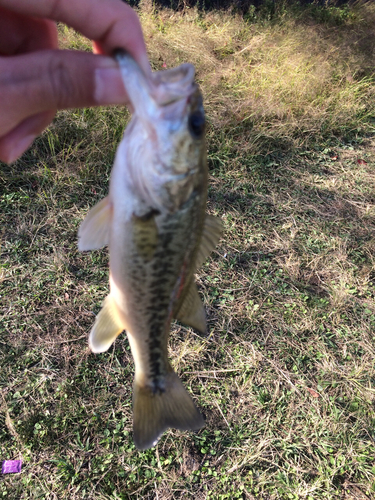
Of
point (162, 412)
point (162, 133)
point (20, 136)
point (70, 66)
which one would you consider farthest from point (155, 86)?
point (162, 412)

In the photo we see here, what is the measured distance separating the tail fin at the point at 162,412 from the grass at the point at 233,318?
1531mm

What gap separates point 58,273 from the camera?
3.80m

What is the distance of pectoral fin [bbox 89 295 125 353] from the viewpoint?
62.6 inches

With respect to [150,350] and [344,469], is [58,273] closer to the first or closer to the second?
[150,350]

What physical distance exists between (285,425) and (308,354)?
789 millimetres

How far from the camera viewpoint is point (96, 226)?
1479mm

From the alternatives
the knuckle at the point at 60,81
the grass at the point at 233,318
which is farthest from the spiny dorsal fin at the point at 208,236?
the grass at the point at 233,318

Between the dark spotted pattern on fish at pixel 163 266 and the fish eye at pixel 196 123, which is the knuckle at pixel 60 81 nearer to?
the fish eye at pixel 196 123

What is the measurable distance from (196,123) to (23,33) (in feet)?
3.90

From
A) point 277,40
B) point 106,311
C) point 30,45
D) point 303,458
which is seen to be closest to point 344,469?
point 303,458

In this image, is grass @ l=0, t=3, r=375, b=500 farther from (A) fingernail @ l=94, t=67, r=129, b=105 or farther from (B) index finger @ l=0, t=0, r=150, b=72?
(B) index finger @ l=0, t=0, r=150, b=72

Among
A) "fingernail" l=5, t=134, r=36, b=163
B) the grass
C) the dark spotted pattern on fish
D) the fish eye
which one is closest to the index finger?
the fish eye

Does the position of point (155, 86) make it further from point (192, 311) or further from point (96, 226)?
point (192, 311)

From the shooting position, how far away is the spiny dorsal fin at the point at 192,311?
1.67m
